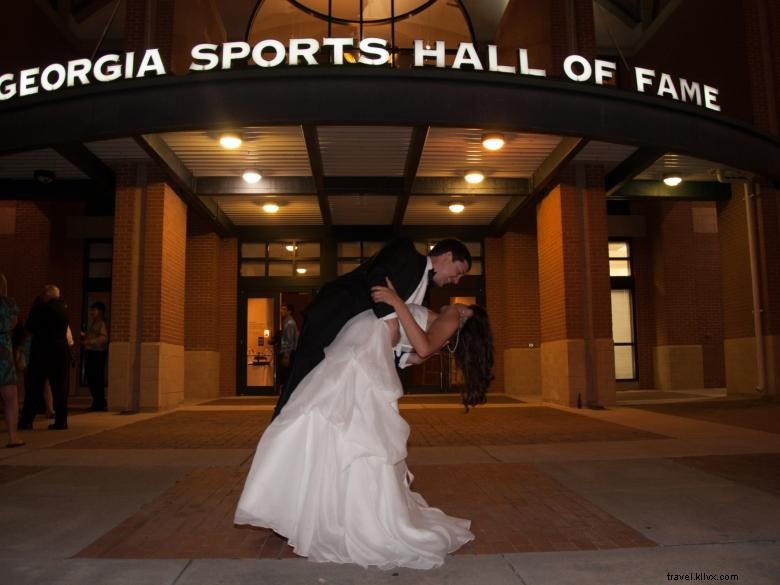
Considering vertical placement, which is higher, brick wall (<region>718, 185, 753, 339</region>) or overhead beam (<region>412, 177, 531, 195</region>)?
overhead beam (<region>412, 177, 531, 195</region>)

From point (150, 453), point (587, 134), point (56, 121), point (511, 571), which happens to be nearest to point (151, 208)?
point (56, 121)

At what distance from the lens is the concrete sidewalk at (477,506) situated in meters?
3.31

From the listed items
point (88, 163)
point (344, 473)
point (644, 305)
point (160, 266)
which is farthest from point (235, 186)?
point (644, 305)

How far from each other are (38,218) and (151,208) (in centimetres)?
704

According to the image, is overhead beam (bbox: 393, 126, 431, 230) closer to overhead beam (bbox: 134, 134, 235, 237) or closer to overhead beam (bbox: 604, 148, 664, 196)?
overhead beam (bbox: 604, 148, 664, 196)

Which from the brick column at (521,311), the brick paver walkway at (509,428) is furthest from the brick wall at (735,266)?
the brick paver walkway at (509,428)

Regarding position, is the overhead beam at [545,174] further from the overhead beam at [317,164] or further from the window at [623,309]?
the window at [623,309]

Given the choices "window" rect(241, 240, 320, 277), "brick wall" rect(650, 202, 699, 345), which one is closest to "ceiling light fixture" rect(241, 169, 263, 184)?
"window" rect(241, 240, 320, 277)

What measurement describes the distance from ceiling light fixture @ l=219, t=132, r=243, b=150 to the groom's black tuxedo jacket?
8419 mm

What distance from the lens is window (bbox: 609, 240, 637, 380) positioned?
19672 millimetres

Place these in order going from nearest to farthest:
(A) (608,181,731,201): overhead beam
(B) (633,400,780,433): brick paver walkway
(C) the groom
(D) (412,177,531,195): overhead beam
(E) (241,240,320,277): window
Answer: (C) the groom < (B) (633,400,780,433): brick paver walkway < (D) (412,177,531,195): overhead beam < (A) (608,181,731,201): overhead beam < (E) (241,240,320,277): window

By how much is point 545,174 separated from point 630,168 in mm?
1570

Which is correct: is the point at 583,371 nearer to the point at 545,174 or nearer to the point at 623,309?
the point at 545,174

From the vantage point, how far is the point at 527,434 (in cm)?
897
